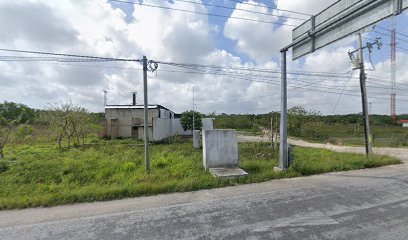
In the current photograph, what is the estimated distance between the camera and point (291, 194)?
545 centimetres

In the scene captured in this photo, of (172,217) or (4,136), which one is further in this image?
(4,136)

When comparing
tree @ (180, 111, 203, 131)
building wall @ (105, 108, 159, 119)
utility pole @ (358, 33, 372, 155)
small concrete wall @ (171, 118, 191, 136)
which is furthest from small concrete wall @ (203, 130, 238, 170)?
small concrete wall @ (171, 118, 191, 136)

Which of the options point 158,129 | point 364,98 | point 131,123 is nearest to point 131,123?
point 131,123

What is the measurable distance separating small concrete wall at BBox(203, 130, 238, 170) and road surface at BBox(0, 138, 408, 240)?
2.30 meters

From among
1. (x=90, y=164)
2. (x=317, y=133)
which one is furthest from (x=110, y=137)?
(x=317, y=133)

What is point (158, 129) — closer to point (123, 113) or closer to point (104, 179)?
point (123, 113)

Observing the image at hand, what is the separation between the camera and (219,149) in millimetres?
8320

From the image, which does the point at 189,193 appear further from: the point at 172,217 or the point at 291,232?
the point at 291,232

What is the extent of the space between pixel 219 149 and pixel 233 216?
421 cm

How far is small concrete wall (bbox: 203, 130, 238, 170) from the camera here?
322 inches

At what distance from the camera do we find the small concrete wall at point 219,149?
8172 millimetres

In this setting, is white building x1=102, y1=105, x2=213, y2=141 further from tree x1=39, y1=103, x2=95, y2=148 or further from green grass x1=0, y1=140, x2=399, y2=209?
green grass x1=0, y1=140, x2=399, y2=209

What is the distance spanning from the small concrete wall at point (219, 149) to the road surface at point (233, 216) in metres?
2.30

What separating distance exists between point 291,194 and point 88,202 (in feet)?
15.6
